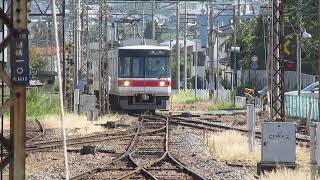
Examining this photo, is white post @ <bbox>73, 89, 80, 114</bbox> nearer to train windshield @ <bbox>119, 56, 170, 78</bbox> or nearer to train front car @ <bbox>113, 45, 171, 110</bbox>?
train front car @ <bbox>113, 45, 171, 110</bbox>

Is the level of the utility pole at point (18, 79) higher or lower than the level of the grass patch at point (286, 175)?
higher

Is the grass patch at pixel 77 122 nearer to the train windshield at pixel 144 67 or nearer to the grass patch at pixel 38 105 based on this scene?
the grass patch at pixel 38 105

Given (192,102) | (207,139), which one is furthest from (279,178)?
(192,102)

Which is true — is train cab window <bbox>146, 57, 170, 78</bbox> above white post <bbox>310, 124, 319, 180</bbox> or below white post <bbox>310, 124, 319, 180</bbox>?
above

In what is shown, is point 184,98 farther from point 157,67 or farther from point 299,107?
point 299,107

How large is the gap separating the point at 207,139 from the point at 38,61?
57.7 meters

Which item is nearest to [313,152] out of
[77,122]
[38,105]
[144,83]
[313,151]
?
[313,151]

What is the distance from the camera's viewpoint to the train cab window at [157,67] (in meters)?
A: 36.5

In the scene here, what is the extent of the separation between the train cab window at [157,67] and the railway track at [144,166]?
1421 centimetres

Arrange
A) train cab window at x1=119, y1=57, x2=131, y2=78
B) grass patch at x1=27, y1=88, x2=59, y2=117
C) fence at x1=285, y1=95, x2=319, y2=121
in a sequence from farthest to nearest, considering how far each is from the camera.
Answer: train cab window at x1=119, y1=57, x2=131, y2=78
grass patch at x1=27, y1=88, x2=59, y2=117
fence at x1=285, y1=95, x2=319, y2=121

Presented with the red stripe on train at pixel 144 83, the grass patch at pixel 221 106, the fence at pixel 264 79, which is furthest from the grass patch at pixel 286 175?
the fence at pixel 264 79

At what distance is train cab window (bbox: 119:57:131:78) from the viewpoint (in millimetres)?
36594

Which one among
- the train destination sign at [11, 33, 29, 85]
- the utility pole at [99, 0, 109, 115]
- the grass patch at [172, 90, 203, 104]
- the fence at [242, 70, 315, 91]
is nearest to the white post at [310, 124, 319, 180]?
the train destination sign at [11, 33, 29, 85]

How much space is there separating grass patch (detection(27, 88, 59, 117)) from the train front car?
11.1 feet
